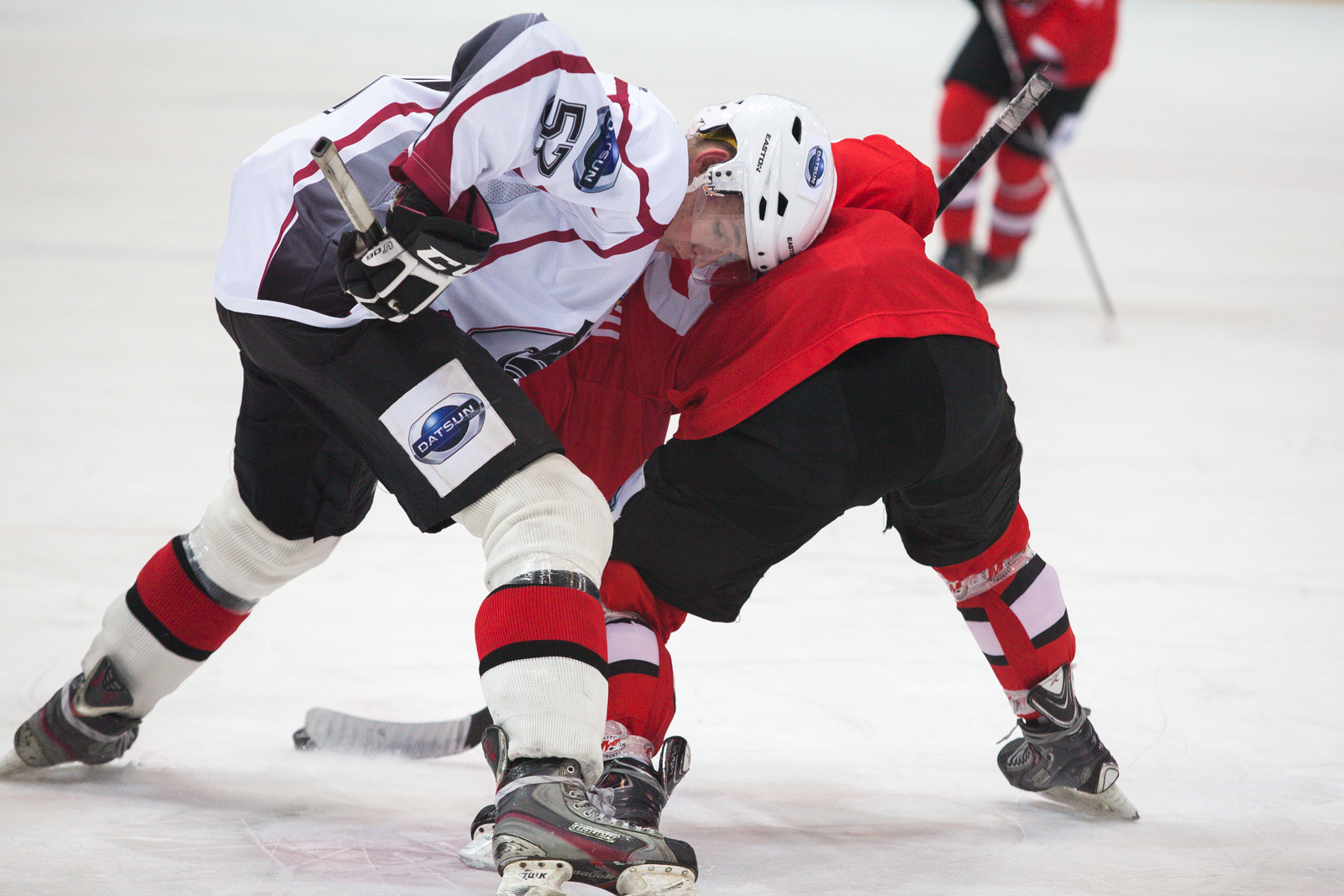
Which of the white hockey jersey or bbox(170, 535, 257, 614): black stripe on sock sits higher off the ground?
the white hockey jersey

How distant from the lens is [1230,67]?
13.4m

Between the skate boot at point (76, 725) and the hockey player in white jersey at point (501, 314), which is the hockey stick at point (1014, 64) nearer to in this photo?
the hockey player in white jersey at point (501, 314)

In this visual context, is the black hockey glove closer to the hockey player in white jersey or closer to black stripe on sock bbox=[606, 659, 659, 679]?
the hockey player in white jersey

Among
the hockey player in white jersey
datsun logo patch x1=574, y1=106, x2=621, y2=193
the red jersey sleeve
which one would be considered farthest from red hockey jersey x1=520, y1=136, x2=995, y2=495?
datsun logo patch x1=574, y1=106, x2=621, y2=193

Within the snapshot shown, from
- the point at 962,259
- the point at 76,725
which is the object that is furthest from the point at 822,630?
the point at 962,259

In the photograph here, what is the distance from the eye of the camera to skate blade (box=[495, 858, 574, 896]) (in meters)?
1.27

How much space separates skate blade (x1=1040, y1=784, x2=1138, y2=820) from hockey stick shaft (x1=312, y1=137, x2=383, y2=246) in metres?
1.22

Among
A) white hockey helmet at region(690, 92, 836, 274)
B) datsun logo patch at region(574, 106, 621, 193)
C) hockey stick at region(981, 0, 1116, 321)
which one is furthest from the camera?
hockey stick at region(981, 0, 1116, 321)

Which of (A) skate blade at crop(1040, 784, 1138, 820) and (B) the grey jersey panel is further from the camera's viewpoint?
(A) skate blade at crop(1040, 784, 1138, 820)

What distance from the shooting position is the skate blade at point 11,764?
6.52ft

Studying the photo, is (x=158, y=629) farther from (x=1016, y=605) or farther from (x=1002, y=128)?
(x=1002, y=128)

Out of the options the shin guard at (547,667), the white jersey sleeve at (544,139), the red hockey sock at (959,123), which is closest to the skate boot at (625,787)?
the shin guard at (547,667)

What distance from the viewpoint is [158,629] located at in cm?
196

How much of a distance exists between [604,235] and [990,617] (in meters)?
0.77
